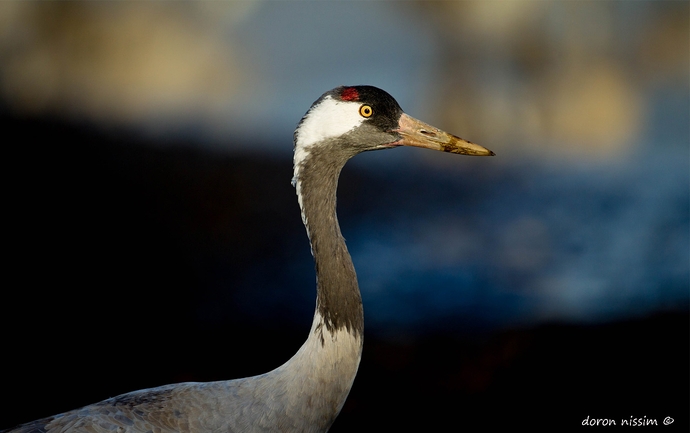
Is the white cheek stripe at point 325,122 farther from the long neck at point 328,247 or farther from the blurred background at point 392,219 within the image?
the blurred background at point 392,219

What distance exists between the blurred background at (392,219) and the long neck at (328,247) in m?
2.44

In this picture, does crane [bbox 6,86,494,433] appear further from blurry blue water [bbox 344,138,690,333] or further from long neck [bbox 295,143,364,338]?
blurry blue water [bbox 344,138,690,333]

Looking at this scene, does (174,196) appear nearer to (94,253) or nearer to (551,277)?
(94,253)

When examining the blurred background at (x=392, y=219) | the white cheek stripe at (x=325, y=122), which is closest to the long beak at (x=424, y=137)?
the white cheek stripe at (x=325, y=122)

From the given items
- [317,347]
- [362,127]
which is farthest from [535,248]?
[317,347]

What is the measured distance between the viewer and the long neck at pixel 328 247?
7.83 ft

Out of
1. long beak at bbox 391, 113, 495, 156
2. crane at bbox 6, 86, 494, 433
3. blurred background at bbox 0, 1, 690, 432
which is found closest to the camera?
crane at bbox 6, 86, 494, 433

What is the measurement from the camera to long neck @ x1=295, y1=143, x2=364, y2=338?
2.39 m

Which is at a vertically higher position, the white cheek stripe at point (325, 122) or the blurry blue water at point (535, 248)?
the white cheek stripe at point (325, 122)

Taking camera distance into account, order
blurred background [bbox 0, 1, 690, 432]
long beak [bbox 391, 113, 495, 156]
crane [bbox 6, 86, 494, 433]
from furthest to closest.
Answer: blurred background [bbox 0, 1, 690, 432]
long beak [bbox 391, 113, 495, 156]
crane [bbox 6, 86, 494, 433]

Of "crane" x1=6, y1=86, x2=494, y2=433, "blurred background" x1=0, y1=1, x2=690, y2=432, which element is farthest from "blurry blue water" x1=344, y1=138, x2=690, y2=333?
"crane" x1=6, y1=86, x2=494, y2=433

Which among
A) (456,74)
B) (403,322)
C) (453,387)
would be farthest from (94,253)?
(456,74)

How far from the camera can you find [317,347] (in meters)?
2.38

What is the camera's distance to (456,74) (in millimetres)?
10445
